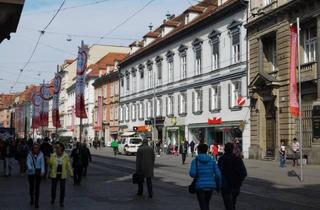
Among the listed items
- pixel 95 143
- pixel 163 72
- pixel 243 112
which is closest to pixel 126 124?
pixel 95 143

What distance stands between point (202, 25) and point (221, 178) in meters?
39.6

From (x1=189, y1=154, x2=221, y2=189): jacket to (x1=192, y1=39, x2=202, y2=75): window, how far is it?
39.9 metres

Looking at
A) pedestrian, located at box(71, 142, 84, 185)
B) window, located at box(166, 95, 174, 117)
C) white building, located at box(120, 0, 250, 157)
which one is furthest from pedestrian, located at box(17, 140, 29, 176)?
window, located at box(166, 95, 174, 117)

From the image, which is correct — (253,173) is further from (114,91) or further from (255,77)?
(114,91)

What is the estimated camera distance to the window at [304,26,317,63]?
33938 millimetres

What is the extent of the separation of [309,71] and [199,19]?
58.3ft

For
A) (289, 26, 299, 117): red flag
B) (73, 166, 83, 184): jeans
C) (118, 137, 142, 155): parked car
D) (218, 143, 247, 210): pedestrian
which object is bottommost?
(73, 166, 83, 184): jeans

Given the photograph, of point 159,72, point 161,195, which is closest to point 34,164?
point 161,195

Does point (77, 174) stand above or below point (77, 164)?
below

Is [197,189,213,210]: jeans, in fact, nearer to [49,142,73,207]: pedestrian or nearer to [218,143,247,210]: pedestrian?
[218,143,247,210]: pedestrian

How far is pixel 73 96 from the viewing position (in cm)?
Answer: 10794

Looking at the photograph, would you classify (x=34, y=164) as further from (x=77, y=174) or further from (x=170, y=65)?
(x=170, y=65)

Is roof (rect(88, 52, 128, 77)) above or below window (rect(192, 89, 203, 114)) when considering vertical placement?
above

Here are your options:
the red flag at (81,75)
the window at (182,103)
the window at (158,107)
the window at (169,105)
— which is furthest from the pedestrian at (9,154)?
the window at (158,107)
